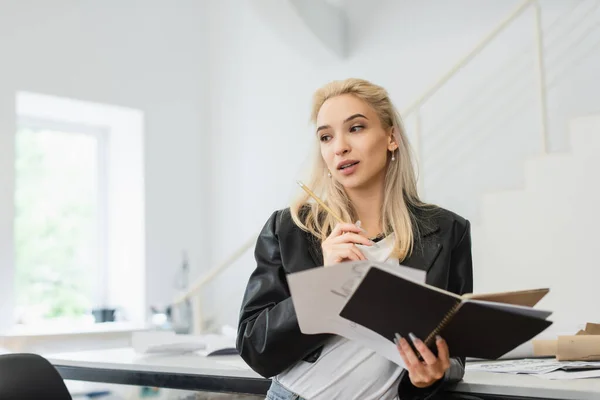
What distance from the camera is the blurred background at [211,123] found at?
12.1 feet

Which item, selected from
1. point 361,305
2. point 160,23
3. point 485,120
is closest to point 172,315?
point 160,23

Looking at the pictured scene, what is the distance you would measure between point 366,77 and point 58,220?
85.3 inches

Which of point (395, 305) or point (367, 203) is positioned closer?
point (395, 305)

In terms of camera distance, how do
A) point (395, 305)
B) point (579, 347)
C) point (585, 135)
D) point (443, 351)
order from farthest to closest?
1. point (585, 135)
2. point (579, 347)
3. point (443, 351)
4. point (395, 305)

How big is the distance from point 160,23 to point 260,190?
1318 mm

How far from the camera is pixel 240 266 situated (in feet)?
16.1

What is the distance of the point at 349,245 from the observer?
1.19 metres

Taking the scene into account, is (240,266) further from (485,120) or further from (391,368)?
→ (391,368)

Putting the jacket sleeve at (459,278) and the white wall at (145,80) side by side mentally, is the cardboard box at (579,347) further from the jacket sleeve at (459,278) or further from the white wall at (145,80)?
the white wall at (145,80)

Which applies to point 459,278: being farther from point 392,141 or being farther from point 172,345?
point 172,345

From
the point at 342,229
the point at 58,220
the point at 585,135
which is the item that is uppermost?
the point at 585,135

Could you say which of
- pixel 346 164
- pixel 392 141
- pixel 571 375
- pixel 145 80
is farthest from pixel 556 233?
pixel 145 80

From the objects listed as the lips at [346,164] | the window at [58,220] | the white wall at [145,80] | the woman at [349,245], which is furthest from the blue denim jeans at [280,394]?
the window at [58,220]

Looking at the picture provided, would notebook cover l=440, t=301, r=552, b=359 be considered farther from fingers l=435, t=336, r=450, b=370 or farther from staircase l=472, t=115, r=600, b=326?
staircase l=472, t=115, r=600, b=326
